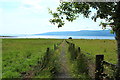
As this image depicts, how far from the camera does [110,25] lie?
284 inches

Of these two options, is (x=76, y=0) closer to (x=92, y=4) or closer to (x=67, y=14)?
(x=92, y=4)

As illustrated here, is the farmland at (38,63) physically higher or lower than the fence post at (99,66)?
lower

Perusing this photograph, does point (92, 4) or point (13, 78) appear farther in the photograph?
point (13, 78)

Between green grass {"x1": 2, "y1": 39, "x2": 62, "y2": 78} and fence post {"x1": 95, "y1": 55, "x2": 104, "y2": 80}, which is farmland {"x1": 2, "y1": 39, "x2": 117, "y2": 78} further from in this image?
fence post {"x1": 95, "y1": 55, "x2": 104, "y2": 80}

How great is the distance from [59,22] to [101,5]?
7.35 ft

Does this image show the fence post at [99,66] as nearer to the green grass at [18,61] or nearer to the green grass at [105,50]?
the green grass at [105,50]

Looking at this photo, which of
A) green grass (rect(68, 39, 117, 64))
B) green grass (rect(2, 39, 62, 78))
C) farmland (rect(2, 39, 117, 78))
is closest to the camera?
farmland (rect(2, 39, 117, 78))

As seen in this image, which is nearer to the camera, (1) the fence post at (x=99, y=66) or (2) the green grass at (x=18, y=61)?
(1) the fence post at (x=99, y=66)

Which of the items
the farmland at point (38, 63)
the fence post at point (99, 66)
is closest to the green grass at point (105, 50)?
the farmland at point (38, 63)

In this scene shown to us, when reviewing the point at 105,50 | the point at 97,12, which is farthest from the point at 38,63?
the point at 105,50

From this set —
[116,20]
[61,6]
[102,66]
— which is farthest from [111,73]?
[61,6]

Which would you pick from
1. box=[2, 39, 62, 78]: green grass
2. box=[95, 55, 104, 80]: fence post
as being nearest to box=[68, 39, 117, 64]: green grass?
box=[95, 55, 104, 80]: fence post

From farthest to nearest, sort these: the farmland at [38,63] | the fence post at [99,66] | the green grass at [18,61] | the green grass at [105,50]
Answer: the green grass at [105,50] < the green grass at [18,61] < the farmland at [38,63] < the fence post at [99,66]

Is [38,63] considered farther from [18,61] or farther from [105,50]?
[105,50]
